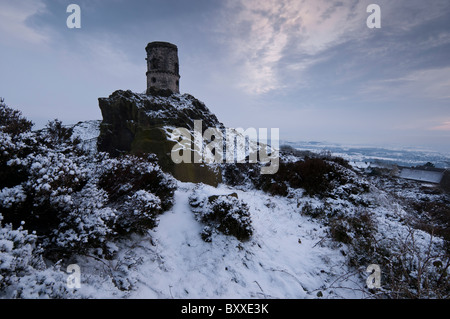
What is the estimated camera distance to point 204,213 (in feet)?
21.3

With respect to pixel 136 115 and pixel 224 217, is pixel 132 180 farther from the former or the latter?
pixel 136 115

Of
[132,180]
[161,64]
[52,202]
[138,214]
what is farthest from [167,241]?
[161,64]

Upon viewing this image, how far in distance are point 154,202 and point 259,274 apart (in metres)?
3.61

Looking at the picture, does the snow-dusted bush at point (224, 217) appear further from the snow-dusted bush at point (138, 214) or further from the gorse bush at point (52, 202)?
the gorse bush at point (52, 202)

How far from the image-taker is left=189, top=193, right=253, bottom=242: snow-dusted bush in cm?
611

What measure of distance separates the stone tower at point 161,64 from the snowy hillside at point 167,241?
21.4 m

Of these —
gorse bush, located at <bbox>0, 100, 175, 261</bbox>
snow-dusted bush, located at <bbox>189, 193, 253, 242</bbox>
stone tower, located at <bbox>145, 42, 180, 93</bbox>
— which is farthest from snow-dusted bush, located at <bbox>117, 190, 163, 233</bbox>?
stone tower, located at <bbox>145, 42, 180, 93</bbox>

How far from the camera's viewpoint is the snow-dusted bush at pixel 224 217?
6.11 meters

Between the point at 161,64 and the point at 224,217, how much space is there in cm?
2796

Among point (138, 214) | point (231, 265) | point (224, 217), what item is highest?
point (138, 214)

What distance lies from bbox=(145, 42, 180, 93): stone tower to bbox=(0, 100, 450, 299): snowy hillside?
21.4m

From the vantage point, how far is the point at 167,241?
5.48 metres

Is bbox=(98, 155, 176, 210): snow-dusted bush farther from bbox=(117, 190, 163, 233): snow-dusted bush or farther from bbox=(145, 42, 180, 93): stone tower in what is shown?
bbox=(145, 42, 180, 93): stone tower
